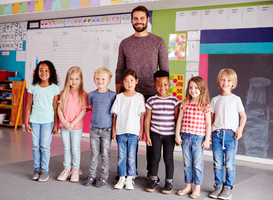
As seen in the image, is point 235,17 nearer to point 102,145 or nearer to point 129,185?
point 102,145

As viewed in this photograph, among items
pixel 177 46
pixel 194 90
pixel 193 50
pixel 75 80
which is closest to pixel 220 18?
pixel 193 50

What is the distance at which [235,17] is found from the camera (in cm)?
372

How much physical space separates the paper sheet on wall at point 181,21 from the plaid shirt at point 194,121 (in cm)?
204

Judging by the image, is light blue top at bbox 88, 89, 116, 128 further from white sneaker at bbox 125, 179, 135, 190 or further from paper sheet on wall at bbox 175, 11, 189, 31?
paper sheet on wall at bbox 175, 11, 189, 31

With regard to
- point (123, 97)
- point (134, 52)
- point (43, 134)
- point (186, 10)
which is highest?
point (186, 10)

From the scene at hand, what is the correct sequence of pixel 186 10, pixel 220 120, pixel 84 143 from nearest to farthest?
1. pixel 220 120
2. pixel 186 10
3. pixel 84 143

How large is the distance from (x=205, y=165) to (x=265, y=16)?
1948 mm

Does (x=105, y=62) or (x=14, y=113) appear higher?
(x=105, y=62)

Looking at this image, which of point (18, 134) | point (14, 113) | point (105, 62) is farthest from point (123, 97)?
point (14, 113)

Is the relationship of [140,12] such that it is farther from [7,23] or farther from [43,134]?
[7,23]

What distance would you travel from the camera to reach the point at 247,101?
370 cm

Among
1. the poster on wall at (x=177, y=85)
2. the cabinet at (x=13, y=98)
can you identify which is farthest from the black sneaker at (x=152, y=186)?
the cabinet at (x=13, y=98)

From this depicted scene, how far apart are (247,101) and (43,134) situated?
252 cm

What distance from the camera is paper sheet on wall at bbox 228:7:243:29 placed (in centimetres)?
369
